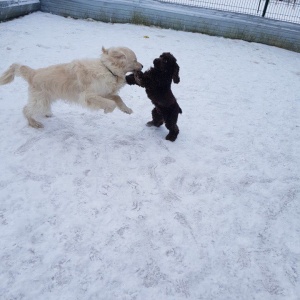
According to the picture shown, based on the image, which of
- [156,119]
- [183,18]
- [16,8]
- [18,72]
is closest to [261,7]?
[183,18]

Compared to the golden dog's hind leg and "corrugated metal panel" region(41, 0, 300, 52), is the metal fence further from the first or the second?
the golden dog's hind leg

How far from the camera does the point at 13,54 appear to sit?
5.20 meters

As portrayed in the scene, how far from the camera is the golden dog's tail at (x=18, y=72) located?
127 inches

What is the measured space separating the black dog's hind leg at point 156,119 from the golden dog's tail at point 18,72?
160 cm

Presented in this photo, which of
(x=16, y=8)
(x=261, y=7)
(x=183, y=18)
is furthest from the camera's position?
(x=183, y=18)

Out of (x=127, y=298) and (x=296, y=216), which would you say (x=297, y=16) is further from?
(x=127, y=298)

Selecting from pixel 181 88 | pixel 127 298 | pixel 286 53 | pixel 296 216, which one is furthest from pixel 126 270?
pixel 286 53

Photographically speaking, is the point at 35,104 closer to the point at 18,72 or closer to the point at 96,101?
the point at 18,72

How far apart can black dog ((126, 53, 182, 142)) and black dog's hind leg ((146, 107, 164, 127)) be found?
21 centimetres

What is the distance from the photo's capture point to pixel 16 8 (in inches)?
281

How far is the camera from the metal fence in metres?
7.46

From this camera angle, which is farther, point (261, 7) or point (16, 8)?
point (261, 7)

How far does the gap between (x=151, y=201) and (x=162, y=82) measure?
138 centimetres

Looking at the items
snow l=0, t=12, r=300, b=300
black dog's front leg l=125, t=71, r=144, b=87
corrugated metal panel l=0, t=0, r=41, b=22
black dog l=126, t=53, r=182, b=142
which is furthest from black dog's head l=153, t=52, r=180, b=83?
corrugated metal panel l=0, t=0, r=41, b=22
